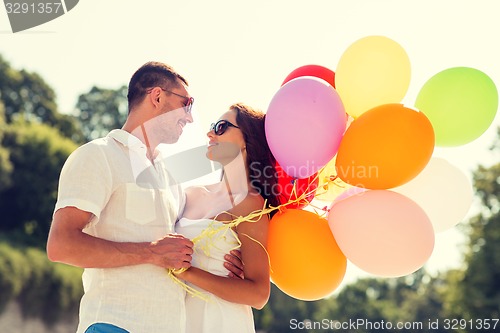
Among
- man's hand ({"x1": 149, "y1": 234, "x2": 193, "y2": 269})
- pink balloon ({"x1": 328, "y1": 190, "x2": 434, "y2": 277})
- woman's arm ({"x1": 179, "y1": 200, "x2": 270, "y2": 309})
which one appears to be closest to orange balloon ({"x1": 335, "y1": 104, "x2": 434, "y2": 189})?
pink balloon ({"x1": 328, "y1": 190, "x2": 434, "y2": 277})

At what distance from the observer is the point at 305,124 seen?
423 centimetres

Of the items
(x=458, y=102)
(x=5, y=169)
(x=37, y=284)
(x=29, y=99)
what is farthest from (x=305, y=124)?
(x=29, y=99)

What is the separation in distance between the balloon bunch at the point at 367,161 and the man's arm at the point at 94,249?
78 centimetres

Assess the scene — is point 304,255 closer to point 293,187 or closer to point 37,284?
point 293,187

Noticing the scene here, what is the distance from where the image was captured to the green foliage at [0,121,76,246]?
33.4 m

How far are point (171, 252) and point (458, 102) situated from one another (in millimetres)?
1967

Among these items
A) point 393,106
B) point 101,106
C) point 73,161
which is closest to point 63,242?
point 73,161

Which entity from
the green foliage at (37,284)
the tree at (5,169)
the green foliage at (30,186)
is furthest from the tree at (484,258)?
the tree at (5,169)

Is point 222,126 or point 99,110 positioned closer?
point 222,126

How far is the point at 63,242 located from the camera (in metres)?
3.58

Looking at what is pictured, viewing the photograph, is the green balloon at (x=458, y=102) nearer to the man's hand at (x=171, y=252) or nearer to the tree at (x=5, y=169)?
the man's hand at (x=171, y=252)

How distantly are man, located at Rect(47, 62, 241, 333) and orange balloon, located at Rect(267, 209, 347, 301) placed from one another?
0.64 metres

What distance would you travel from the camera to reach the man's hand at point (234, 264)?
4141 mm

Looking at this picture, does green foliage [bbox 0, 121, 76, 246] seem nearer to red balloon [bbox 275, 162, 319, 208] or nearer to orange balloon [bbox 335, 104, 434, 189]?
red balloon [bbox 275, 162, 319, 208]
